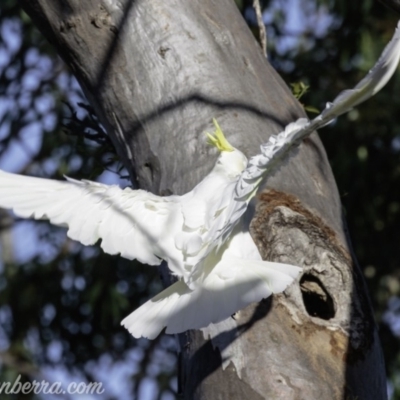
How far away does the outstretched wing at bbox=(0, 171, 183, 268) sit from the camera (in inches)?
63.4

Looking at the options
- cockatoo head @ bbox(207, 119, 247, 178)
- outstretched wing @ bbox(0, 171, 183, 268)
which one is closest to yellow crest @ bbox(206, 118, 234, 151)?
cockatoo head @ bbox(207, 119, 247, 178)

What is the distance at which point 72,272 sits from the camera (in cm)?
384

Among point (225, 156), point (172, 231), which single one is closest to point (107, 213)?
point (172, 231)

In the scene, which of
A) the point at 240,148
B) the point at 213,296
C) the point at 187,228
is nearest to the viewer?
the point at 213,296

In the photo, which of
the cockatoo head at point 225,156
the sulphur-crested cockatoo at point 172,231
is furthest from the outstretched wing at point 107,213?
the cockatoo head at point 225,156

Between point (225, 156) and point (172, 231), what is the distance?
0.60 ft

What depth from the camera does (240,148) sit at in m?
1.75

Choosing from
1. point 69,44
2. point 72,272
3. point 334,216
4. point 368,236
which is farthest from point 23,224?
point 334,216

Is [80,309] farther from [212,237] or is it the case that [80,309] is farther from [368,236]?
[212,237]

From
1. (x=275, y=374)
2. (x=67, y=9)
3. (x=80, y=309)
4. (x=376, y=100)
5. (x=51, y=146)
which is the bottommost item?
(x=80, y=309)

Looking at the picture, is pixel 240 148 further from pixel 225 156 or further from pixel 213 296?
pixel 213 296

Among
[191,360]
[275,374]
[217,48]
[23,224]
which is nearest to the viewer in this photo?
[275,374]

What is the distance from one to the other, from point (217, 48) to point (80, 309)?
87.7 inches

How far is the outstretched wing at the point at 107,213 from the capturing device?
5.29 ft
